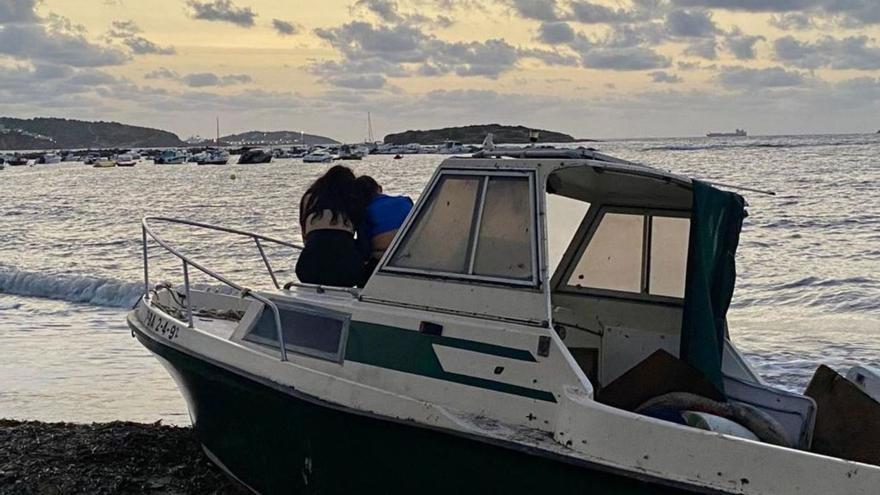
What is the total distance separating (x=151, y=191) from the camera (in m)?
56.0

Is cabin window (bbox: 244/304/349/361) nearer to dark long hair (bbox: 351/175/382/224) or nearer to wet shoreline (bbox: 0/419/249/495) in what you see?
dark long hair (bbox: 351/175/382/224)

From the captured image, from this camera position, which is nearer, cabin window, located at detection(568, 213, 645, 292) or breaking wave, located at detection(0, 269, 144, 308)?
cabin window, located at detection(568, 213, 645, 292)

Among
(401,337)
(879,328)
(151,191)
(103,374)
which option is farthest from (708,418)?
(151,191)

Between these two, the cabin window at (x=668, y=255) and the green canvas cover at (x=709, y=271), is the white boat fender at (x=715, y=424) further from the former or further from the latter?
the cabin window at (x=668, y=255)

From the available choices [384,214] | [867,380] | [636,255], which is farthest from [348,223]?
[867,380]

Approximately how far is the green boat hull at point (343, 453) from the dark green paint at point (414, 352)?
0.30m

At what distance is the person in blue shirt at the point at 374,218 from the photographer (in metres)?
6.18

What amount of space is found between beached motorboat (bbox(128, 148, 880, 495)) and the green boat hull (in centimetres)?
1

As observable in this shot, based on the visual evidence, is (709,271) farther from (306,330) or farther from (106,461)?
(106,461)

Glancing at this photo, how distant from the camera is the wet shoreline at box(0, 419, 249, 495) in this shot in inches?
275

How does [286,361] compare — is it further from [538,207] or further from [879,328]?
[879,328]

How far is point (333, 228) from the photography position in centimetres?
620

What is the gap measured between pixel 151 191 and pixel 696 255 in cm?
5402

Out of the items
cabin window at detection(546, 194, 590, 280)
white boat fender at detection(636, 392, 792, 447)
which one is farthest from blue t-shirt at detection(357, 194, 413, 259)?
white boat fender at detection(636, 392, 792, 447)
